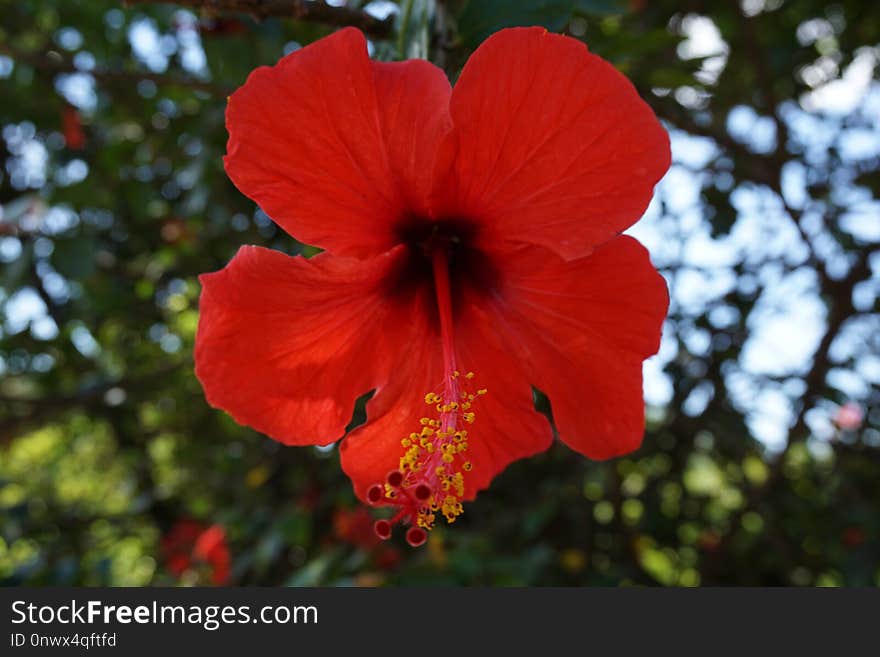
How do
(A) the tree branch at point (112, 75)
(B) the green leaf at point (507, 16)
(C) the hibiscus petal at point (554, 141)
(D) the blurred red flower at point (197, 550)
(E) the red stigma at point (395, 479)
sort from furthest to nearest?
(D) the blurred red flower at point (197, 550) → (A) the tree branch at point (112, 75) → (B) the green leaf at point (507, 16) → (E) the red stigma at point (395, 479) → (C) the hibiscus petal at point (554, 141)

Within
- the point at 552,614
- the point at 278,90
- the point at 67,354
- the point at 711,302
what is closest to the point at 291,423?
the point at 278,90

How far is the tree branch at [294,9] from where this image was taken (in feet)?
3.32

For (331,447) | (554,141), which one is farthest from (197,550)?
(554,141)

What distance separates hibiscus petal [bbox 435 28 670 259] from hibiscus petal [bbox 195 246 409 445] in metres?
0.21

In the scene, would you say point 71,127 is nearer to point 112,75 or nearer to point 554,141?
point 112,75

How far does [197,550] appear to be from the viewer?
9.71 ft

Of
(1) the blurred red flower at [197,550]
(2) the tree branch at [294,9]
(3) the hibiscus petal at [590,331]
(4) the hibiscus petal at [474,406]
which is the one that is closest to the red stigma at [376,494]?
(4) the hibiscus petal at [474,406]

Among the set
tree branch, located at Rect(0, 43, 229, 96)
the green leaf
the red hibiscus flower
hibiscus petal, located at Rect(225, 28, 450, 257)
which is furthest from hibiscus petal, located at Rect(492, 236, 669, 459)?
tree branch, located at Rect(0, 43, 229, 96)

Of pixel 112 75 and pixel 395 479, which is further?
pixel 112 75

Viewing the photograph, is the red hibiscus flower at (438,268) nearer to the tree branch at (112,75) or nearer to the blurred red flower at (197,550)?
the tree branch at (112,75)

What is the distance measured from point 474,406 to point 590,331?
0.70ft

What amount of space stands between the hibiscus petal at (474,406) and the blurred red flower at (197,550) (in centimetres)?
189

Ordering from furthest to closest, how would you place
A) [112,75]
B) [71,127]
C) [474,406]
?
[71,127], [112,75], [474,406]

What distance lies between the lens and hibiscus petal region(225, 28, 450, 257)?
2.85 ft
